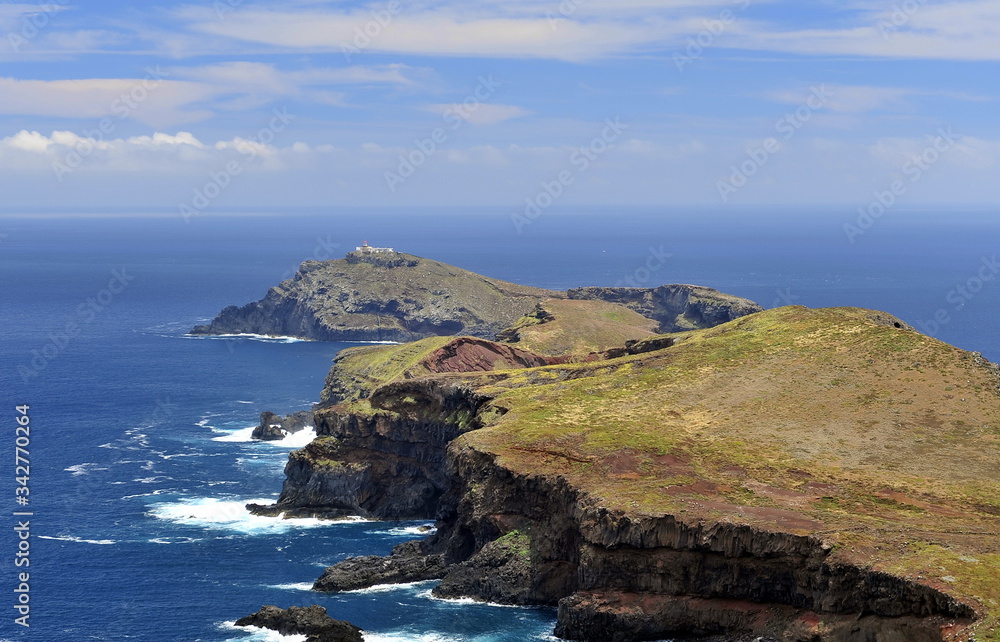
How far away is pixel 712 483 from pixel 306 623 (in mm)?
36845

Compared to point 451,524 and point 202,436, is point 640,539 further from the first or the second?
point 202,436

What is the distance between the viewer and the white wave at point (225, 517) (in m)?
129

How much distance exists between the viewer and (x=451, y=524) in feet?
386

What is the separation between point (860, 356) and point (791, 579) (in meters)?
46.7

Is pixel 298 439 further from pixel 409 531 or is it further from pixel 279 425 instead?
pixel 409 531

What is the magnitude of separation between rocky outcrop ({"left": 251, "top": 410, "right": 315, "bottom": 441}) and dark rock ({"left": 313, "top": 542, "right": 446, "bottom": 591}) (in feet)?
204

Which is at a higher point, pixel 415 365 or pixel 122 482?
pixel 415 365

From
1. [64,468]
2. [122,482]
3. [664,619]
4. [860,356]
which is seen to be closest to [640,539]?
[664,619]

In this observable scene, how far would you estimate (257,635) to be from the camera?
94.9 meters

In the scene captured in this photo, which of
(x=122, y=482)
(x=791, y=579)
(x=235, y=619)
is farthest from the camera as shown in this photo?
(x=122, y=482)

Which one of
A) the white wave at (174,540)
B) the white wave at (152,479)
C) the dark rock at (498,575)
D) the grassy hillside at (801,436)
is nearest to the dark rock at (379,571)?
the dark rock at (498,575)

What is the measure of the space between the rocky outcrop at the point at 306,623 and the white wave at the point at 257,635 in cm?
33

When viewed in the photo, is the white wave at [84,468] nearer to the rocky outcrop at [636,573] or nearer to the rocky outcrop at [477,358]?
the rocky outcrop at [477,358]

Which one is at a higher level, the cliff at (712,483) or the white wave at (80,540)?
the cliff at (712,483)
